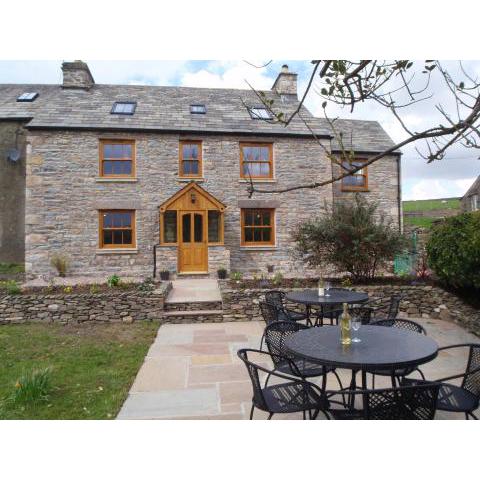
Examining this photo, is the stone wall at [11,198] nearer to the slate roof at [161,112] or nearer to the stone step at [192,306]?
the slate roof at [161,112]

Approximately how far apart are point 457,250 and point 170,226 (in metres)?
9.75

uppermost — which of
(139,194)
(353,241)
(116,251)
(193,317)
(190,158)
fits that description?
(190,158)

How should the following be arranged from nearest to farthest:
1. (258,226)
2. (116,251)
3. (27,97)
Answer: (116,251) < (258,226) < (27,97)

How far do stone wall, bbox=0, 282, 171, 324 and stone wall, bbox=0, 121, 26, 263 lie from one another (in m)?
9.16

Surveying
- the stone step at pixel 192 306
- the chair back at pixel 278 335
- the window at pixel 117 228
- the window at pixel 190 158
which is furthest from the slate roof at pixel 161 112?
the chair back at pixel 278 335

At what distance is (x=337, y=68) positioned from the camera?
2.70 m

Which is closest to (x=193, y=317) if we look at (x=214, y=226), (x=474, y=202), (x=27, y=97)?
(x=214, y=226)

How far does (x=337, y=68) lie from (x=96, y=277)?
41.0 feet

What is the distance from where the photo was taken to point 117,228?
13992 mm

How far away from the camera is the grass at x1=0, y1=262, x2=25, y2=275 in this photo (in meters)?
15.0

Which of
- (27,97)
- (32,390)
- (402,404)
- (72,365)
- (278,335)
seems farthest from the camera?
(27,97)

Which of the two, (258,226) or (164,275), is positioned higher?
(258,226)

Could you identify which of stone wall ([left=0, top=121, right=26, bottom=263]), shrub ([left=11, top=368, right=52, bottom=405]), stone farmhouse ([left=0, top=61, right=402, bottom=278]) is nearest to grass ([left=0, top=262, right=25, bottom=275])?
stone wall ([left=0, top=121, right=26, bottom=263])

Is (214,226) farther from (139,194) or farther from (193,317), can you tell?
(193,317)
